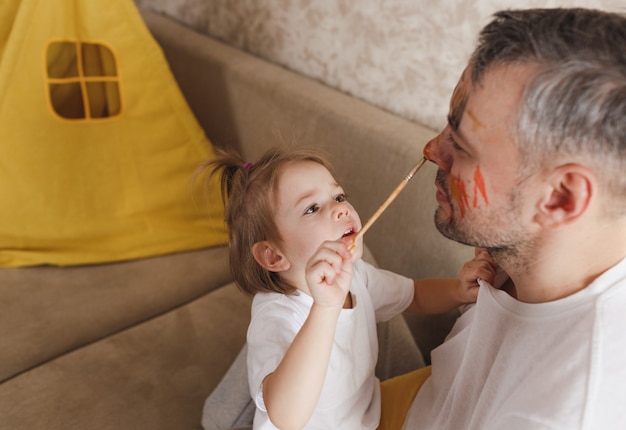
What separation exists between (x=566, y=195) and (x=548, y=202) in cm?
3

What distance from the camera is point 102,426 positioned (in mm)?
1221

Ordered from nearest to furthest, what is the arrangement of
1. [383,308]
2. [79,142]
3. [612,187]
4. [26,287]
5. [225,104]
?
[612,187] < [383,308] < [26,287] < [79,142] < [225,104]

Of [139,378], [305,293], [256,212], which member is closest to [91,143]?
[139,378]

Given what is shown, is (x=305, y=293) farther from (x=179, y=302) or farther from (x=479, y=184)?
(x=179, y=302)

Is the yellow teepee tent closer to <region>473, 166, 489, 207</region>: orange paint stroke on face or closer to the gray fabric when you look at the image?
the gray fabric

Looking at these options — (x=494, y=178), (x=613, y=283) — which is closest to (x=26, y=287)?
(x=494, y=178)

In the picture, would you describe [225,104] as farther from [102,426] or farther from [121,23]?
[102,426]

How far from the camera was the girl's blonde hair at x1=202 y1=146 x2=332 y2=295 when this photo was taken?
3.47 ft

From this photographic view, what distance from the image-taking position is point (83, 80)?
168 cm

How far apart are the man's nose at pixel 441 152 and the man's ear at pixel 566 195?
0.51 ft

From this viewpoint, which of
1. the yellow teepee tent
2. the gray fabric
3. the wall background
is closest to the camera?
the gray fabric

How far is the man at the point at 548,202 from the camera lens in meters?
0.71

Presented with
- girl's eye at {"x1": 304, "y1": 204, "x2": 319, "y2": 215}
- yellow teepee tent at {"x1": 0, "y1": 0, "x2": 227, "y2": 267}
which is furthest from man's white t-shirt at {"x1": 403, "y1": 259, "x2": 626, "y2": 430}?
yellow teepee tent at {"x1": 0, "y1": 0, "x2": 227, "y2": 267}

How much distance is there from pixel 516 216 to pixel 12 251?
51.1 inches
